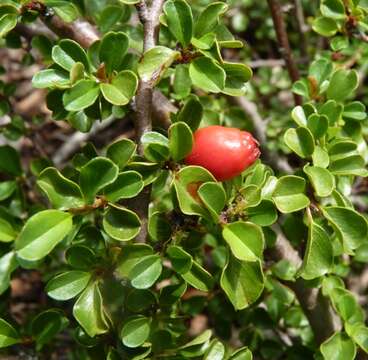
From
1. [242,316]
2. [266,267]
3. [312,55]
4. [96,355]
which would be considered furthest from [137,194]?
[312,55]

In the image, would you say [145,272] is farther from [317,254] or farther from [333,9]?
[333,9]

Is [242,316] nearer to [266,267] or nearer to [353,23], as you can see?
[266,267]

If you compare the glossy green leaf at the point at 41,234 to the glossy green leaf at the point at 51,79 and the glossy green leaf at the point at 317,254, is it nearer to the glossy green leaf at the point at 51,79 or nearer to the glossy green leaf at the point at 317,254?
the glossy green leaf at the point at 51,79

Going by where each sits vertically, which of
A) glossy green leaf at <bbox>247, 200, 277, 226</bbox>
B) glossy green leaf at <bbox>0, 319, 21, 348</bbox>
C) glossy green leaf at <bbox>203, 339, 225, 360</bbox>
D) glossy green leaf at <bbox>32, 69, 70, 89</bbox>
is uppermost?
glossy green leaf at <bbox>32, 69, 70, 89</bbox>

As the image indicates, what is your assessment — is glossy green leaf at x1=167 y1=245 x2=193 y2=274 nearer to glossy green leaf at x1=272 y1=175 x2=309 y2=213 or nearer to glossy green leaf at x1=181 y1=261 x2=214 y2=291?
glossy green leaf at x1=181 y1=261 x2=214 y2=291

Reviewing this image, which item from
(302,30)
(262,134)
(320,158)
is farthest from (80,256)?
(302,30)

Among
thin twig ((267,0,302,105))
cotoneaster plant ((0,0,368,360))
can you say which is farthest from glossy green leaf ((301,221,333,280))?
thin twig ((267,0,302,105))
